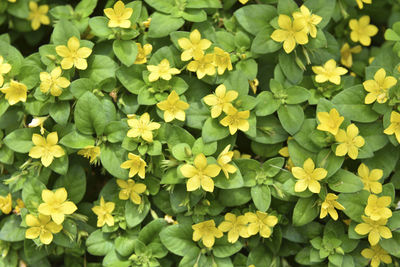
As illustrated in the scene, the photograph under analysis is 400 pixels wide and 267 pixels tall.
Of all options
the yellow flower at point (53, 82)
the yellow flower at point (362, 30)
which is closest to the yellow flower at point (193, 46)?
the yellow flower at point (53, 82)

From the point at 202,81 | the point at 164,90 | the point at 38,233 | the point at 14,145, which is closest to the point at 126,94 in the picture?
the point at 164,90

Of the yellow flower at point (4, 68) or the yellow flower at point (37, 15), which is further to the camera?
the yellow flower at point (37, 15)

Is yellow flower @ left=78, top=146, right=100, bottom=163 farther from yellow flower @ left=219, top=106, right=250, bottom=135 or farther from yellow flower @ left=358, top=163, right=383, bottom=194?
yellow flower @ left=358, top=163, right=383, bottom=194

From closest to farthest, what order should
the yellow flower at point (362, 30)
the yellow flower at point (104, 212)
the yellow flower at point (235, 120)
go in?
the yellow flower at point (235, 120) → the yellow flower at point (104, 212) → the yellow flower at point (362, 30)

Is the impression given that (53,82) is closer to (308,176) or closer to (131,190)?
(131,190)

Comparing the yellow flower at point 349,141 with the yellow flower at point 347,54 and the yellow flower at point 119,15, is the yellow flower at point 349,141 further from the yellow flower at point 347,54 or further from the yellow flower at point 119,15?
the yellow flower at point 119,15

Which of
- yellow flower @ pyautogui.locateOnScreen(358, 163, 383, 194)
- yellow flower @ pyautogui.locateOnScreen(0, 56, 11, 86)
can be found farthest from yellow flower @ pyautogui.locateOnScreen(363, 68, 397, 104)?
yellow flower @ pyautogui.locateOnScreen(0, 56, 11, 86)

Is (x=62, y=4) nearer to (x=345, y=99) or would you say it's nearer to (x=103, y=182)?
(x=103, y=182)
